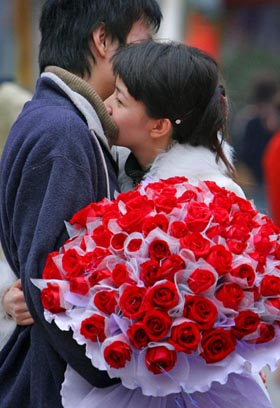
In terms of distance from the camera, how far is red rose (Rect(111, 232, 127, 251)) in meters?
2.30

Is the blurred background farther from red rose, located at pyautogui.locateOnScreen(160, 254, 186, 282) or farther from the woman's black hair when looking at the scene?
red rose, located at pyautogui.locateOnScreen(160, 254, 186, 282)

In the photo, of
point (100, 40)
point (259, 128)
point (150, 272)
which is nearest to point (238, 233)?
point (150, 272)

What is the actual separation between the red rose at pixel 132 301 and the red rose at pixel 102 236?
0.48ft

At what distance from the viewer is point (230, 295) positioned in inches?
88.0

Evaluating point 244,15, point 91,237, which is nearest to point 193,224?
point 91,237

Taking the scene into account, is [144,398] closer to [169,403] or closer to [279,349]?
[169,403]

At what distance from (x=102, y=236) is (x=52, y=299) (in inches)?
7.8

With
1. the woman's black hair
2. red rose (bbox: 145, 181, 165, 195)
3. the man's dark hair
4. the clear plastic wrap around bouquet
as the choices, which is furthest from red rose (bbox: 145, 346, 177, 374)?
the man's dark hair

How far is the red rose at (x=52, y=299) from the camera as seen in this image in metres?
2.30

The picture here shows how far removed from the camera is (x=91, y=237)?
2.35 metres

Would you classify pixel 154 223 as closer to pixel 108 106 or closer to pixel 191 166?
pixel 191 166

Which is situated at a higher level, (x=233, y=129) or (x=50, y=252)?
(x=50, y=252)

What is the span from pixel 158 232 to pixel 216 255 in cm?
15

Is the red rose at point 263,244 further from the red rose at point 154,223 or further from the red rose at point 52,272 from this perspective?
the red rose at point 52,272
